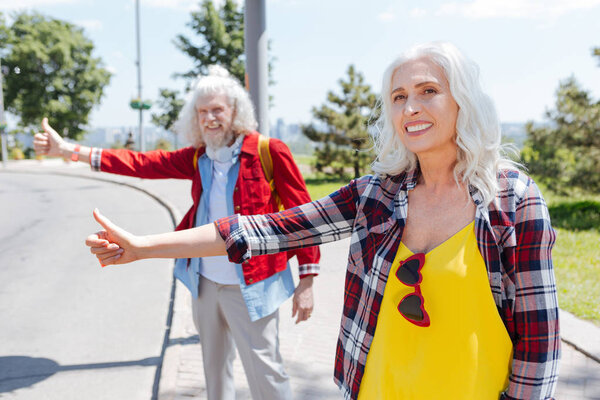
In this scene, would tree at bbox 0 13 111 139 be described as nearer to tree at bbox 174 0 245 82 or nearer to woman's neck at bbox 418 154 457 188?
tree at bbox 174 0 245 82

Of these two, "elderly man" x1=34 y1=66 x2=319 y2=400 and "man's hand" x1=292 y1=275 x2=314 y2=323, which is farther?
"man's hand" x1=292 y1=275 x2=314 y2=323

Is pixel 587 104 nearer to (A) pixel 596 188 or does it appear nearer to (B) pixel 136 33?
(A) pixel 596 188

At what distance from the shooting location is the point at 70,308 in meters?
5.70

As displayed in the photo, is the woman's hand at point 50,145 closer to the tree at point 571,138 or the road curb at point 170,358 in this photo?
the road curb at point 170,358

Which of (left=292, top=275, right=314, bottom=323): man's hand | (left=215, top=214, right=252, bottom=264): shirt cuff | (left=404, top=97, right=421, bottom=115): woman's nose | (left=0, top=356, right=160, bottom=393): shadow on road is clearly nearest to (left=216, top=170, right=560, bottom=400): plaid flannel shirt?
(left=215, top=214, right=252, bottom=264): shirt cuff

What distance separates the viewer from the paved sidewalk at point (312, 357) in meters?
3.56

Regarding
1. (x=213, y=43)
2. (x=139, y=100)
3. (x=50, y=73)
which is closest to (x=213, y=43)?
(x=213, y=43)

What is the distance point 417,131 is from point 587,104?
39.5 ft

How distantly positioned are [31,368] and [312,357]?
7.87 feet

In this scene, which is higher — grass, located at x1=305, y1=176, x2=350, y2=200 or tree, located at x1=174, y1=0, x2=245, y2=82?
tree, located at x1=174, y1=0, x2=245, y2=82

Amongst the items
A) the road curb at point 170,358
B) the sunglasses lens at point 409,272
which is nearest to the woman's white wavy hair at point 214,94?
the sunglasses lens at point 409,272

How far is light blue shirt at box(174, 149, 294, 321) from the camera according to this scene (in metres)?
2.69

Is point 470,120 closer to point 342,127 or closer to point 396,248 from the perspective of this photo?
point 396,248

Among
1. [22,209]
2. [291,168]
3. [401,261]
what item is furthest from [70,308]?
[22,209]
